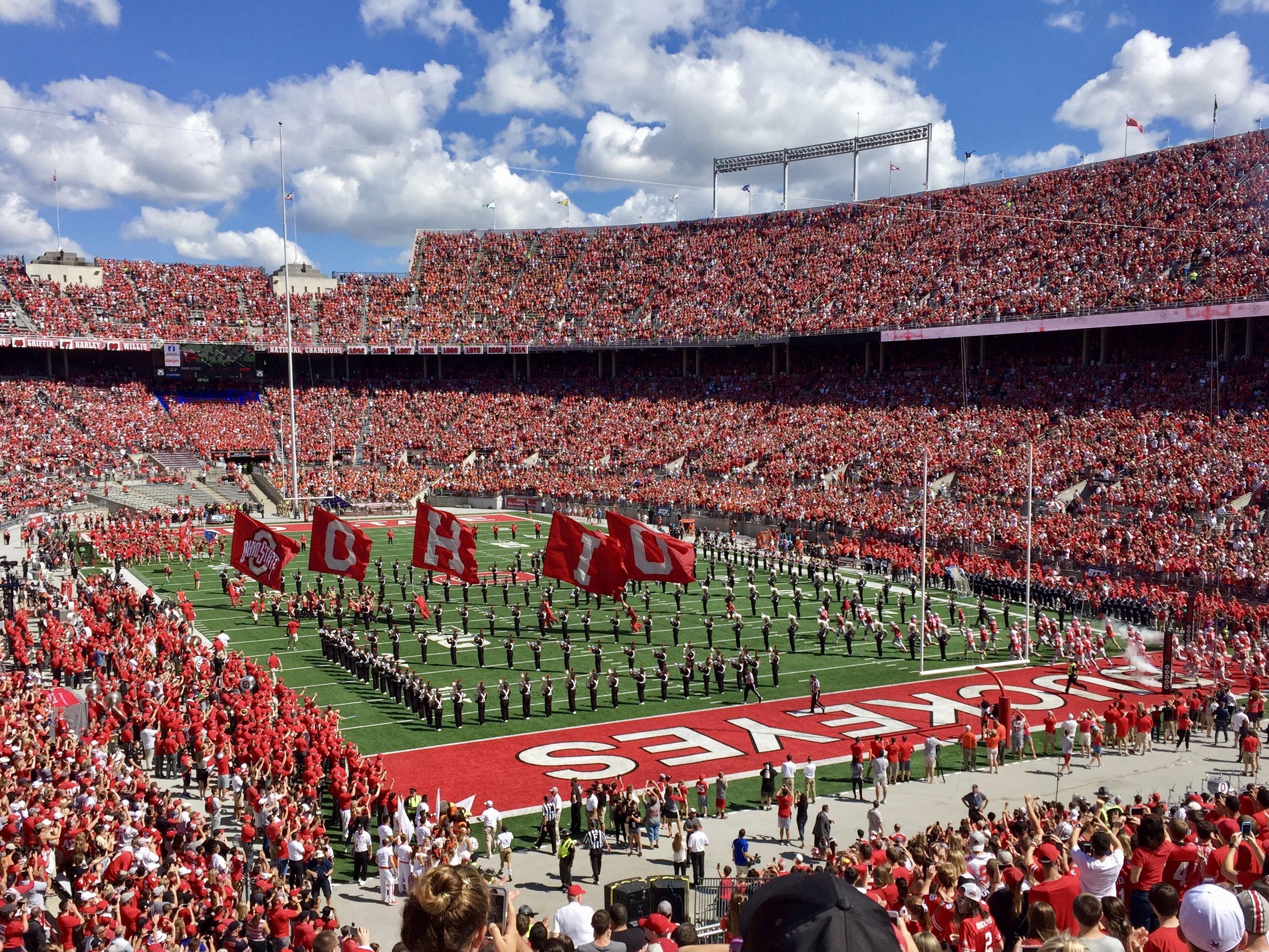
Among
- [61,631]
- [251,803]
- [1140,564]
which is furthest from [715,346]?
[251,803]

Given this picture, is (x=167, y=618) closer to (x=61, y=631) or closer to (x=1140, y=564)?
(x=61, y=631)

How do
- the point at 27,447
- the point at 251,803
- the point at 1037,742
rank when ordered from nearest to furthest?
the point at 251,803 → the point at 1037,742 → the point at 27,447

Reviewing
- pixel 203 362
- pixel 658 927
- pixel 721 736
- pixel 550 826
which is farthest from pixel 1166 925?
pixel 203 362

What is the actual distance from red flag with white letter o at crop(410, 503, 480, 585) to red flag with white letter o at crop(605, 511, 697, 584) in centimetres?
310

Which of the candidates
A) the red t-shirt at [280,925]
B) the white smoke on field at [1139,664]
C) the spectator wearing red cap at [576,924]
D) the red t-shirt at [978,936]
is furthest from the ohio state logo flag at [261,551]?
the white smoke on field at [1139,664]

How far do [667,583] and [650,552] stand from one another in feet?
26.1

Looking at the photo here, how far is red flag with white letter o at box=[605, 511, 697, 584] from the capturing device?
21312 mm

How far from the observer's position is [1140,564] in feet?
96.7

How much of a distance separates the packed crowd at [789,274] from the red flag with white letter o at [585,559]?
1156 inches

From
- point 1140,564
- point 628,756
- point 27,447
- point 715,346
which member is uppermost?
point 715,346

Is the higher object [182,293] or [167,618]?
[182,293]

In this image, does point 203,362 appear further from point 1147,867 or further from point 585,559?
point 1147,867

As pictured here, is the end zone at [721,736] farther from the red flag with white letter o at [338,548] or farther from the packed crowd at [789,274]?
the packed crowd at [789,274]

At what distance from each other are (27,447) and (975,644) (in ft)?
143
